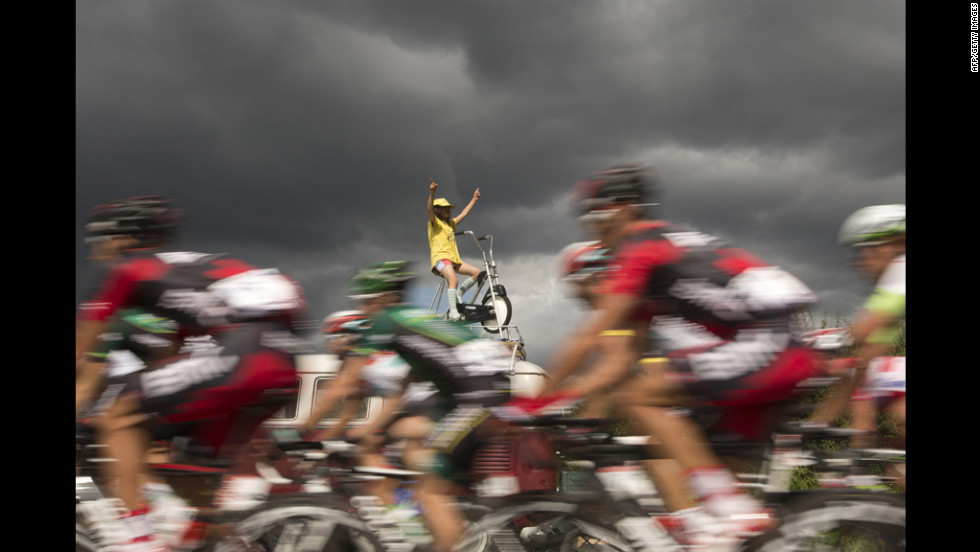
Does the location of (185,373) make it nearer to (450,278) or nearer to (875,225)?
(875,225)

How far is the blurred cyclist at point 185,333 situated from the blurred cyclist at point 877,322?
121 inches

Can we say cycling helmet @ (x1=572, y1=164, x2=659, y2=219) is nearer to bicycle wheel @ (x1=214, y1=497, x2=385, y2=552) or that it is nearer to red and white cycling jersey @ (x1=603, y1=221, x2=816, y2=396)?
red and white cycling jersey @ (x1=603, y1=221, x2=816, y2=396)

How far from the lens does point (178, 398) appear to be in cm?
361

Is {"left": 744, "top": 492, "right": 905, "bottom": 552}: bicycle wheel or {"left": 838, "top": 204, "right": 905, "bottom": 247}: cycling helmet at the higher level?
{"left": 838, "top": 204, "right": 905, "bottom": 247}: cycling helmet

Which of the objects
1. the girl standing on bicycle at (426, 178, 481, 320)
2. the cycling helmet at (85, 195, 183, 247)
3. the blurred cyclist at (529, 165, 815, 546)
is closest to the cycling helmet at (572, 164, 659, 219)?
the blurred cyclist at (529, 165, 815, 546)

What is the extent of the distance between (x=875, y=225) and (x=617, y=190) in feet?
5.35

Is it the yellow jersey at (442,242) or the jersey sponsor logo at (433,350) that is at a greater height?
the yellow jersey at (442,242)

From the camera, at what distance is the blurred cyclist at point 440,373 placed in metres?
3.93

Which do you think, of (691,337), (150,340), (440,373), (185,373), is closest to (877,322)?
(691,337)

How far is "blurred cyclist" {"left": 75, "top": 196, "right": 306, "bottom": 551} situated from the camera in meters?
3.64

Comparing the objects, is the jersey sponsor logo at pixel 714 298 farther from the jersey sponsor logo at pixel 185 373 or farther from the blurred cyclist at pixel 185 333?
the jersey sponsor logo at pixel 185 373

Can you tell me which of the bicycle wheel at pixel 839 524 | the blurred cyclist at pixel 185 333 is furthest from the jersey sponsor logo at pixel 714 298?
the blurred cyclist at pixel 185 333

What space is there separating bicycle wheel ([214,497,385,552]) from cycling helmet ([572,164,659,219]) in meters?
1.82

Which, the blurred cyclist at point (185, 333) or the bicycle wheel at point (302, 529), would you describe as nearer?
the bicycle wheel at point (302, 529)
